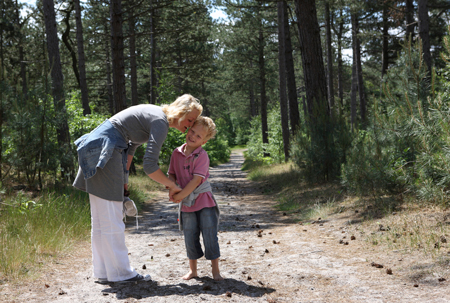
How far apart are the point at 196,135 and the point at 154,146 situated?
19.1 inches

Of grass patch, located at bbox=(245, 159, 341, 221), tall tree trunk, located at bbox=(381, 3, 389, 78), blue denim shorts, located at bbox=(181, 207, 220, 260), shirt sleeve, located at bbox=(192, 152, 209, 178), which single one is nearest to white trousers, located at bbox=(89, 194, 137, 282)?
blue denim shorts, located at bbox=(181, 207, 220, 260)

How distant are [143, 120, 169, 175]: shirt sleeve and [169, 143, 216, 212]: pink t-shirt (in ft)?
1.24

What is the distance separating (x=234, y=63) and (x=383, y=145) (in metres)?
20.8

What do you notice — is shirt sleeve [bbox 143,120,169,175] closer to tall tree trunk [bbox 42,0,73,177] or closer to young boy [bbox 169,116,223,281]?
young boy [bbox 169,116,223,281]

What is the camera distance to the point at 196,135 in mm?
3723

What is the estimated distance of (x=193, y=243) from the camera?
3859mm

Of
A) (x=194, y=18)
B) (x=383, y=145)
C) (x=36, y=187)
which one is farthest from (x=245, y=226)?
(x=194, y=18)

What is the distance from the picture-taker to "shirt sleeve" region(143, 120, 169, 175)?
3.41 metres

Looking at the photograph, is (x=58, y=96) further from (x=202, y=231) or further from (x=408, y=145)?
(x=408, y=145)

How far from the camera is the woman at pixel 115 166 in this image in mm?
3545

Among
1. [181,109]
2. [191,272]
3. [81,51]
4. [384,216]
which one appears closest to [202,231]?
[191,272]

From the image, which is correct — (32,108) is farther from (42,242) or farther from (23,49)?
(23,49)

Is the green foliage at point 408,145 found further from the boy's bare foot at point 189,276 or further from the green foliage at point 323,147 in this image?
the boy's bare foot at point 189,276

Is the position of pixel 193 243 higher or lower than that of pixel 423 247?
higher
